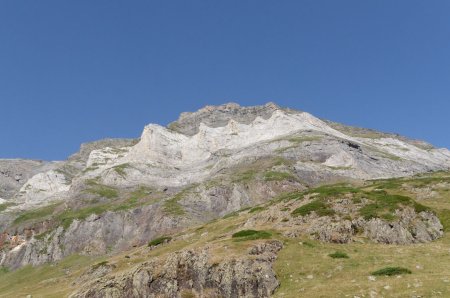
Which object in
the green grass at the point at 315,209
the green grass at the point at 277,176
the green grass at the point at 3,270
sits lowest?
the green grass at the point at 3,270

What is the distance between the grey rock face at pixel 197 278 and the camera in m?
38.2

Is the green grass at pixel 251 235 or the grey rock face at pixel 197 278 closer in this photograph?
the grey rock face at pixel 197 278

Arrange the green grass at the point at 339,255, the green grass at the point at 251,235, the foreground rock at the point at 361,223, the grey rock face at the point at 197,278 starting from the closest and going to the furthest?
the grey rock face at the point at 197,278
the green grass at the point at 339,255
the green grass at the point at 251,235
the foreground rock at the point at 361,223

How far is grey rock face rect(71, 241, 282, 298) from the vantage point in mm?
38188

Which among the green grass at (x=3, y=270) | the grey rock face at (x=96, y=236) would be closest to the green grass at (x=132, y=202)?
the grey rock face at (x=96, y=236)

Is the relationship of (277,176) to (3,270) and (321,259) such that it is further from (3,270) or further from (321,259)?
(321,259)

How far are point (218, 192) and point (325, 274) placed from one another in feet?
455

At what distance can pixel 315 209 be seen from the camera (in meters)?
58.8

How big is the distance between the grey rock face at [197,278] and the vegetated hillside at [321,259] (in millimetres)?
93

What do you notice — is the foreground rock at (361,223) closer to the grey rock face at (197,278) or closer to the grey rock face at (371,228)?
the grey rock face at (371,228)

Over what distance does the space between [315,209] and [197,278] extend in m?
23.6

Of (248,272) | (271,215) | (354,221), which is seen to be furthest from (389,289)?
(271,215)

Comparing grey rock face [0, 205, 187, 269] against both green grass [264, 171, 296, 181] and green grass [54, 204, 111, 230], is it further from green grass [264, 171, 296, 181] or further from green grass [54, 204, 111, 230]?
green grass [264, 171, 296, 181]

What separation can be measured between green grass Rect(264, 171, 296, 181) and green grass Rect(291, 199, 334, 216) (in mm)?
116394
